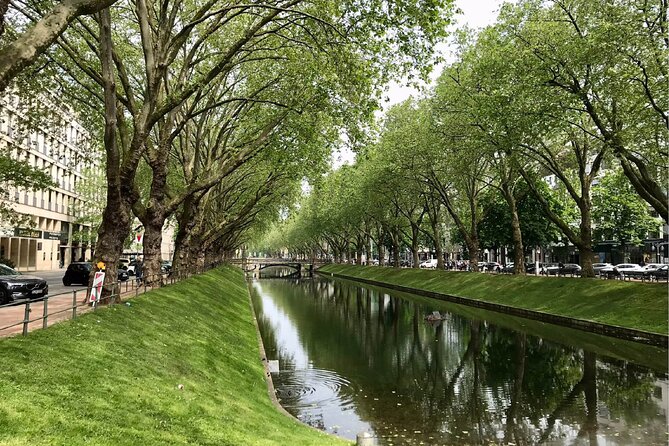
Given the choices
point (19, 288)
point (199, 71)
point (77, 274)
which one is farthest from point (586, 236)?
point (77, 274)

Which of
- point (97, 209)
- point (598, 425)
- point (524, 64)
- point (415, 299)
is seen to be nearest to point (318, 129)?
point (524, 64)

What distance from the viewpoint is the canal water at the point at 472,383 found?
13062 mm

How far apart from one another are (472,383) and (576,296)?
16112 millimetres

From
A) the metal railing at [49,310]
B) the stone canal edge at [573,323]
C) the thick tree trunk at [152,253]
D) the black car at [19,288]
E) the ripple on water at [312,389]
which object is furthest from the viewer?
the stone canal edge at [573,323]

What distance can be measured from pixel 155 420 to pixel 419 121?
117ft

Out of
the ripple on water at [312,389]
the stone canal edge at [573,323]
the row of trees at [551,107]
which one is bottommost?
the ripple on water at [312,389]

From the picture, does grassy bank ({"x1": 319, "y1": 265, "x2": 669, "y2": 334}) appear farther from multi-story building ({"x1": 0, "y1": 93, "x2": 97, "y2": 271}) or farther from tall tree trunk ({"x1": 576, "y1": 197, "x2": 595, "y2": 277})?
multi-story building ({"x1": 0, "y1": 93, "x2": 97, "y2": 271})

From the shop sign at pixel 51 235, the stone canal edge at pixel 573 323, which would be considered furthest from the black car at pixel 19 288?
the shop sign at pixel 51 235

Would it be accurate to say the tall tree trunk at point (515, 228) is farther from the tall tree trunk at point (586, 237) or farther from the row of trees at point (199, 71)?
the row of trees at point (199, 71)

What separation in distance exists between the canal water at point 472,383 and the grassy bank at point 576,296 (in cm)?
173

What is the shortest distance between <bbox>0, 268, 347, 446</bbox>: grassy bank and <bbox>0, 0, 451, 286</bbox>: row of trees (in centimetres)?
451

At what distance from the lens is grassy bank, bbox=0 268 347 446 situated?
701 centimetres

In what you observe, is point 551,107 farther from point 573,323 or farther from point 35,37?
point 35,37

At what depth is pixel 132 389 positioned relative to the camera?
905 cm
